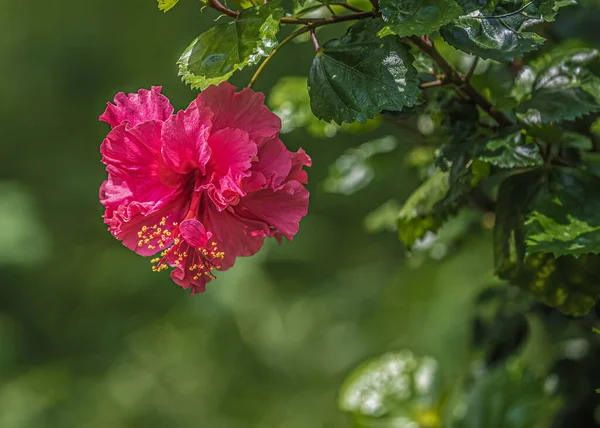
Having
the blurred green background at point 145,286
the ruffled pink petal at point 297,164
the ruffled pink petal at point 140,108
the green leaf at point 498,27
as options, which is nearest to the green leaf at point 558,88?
the green leaf at point 498,27

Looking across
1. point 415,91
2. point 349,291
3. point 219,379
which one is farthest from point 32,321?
point 415,91

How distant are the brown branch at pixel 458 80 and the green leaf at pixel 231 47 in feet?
0.42

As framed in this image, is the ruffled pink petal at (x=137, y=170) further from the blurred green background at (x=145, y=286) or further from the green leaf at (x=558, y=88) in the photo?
the blurred green background at (x=145, y=286)

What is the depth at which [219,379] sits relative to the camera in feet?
7.86

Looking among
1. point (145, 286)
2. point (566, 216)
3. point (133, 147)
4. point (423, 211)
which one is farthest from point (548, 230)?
point (145, 286)

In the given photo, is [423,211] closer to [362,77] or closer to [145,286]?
[362,77]

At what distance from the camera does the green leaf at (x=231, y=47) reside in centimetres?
55

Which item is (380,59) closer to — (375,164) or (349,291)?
(375,164)

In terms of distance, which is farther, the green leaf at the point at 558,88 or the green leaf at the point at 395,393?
the green leaf at the point at 395,393

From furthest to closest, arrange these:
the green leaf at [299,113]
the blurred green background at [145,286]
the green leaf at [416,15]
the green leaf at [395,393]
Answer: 1. the blurred green background at [145,286]
2. the green leaf at [395,393]
3. the green leaf at [299,113]
4. the green leaf at [416,15]

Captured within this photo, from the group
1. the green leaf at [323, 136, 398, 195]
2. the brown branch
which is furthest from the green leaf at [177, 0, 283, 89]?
the green leaf at [323, 136, 398, 195]

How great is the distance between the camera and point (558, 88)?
0.71 metres

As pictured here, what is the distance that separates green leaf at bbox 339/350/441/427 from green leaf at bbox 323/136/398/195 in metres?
0.26

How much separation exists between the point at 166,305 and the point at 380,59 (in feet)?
7.22
